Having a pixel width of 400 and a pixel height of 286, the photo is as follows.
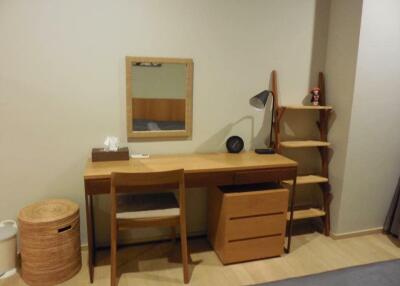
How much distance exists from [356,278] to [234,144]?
142cm

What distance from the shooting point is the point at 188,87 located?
2.40 meters

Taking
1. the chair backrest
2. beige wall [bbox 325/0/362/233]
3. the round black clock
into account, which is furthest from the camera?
the round black clock

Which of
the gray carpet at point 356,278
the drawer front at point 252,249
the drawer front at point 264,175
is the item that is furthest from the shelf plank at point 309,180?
the gray carpet at point 356,278

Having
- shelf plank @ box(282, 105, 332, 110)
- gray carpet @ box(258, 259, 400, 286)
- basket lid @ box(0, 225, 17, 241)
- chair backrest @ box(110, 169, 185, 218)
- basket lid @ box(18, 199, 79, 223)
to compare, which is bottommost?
basket lid @ box(0, 225, 17, 241)

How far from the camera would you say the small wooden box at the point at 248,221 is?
2.18 m

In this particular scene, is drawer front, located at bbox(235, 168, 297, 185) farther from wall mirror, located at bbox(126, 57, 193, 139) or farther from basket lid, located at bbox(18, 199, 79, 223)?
basket lid, located at bbox(18, 199, 79, 223)

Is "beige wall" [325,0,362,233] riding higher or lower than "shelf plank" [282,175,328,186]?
higher

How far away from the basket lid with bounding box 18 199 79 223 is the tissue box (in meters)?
0.37

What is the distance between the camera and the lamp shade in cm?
235

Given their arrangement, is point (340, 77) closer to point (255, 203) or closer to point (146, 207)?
point (255, 203)

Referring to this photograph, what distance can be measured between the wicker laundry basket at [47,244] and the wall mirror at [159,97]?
2.54ft

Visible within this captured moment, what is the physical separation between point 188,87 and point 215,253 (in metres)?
1.31

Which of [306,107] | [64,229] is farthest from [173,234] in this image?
[306,107]

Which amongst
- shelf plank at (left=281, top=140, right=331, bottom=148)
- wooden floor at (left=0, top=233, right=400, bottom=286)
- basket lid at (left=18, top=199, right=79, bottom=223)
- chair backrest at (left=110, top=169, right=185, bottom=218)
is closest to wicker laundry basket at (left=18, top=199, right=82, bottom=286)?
basket lid at (left=18, top=199, right=79, bottom=223)
